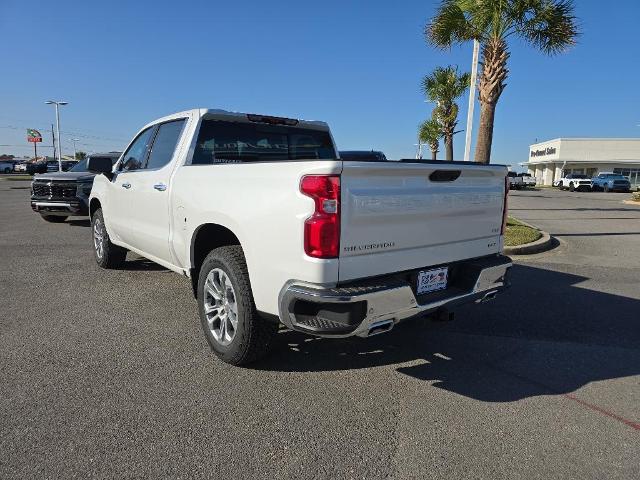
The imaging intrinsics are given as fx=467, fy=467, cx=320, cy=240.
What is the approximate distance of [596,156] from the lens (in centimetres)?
5900

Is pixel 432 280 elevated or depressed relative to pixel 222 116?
depressed

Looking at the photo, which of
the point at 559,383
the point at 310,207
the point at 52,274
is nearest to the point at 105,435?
the point at 310,207

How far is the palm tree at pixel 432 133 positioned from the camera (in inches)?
1200

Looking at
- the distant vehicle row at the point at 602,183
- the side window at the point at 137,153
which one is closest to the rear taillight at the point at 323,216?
the side window at the point at 137,153

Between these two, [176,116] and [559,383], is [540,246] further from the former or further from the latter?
[176,116]

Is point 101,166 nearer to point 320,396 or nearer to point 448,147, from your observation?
point 320,396

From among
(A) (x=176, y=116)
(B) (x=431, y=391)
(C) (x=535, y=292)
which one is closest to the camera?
(B) (x=431, y=391)

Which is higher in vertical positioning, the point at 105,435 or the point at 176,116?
the point at 176,116

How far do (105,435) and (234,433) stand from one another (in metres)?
0.73

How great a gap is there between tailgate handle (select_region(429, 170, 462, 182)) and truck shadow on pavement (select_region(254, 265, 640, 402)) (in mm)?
1459

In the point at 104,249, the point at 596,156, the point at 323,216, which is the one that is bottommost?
the point at 104,249

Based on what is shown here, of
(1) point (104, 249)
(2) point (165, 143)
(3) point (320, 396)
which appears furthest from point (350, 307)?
(1) point (104, 249)

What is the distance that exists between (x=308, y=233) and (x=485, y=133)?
970 cm

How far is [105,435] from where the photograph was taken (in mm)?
2676
